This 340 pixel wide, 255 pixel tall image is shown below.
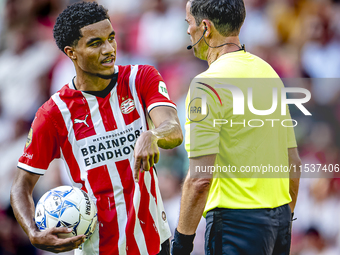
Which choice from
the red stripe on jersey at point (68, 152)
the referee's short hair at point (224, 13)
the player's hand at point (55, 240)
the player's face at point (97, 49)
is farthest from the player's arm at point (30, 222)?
the referee's short hair at point (224, 13)

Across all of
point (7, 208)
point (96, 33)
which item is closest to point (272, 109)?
point (96, 33)

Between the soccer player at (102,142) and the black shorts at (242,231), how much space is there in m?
0.53

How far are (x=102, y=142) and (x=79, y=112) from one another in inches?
10.6

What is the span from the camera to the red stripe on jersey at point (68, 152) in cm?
282

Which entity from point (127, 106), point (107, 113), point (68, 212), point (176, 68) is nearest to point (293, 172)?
point (127, 106)

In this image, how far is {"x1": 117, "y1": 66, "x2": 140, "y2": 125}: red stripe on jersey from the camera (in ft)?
9.37

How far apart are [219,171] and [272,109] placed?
1.69 ft

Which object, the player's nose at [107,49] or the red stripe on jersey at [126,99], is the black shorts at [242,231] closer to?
the red stripe on jersey at [126,99]

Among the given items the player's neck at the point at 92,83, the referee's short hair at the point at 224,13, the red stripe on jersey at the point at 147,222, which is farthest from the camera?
the player's neck at the point at 92,83

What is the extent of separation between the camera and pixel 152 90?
111 inches

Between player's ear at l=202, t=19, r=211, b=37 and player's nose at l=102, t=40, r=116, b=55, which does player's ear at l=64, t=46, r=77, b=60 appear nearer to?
player's nose at l=102, t=40, r=116, b=55

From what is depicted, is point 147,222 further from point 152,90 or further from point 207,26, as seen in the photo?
point 207,26

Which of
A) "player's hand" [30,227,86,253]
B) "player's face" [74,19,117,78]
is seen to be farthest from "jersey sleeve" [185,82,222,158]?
"player's hand" [30,227,86,253]

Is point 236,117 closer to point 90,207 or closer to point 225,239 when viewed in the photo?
point 225,239
